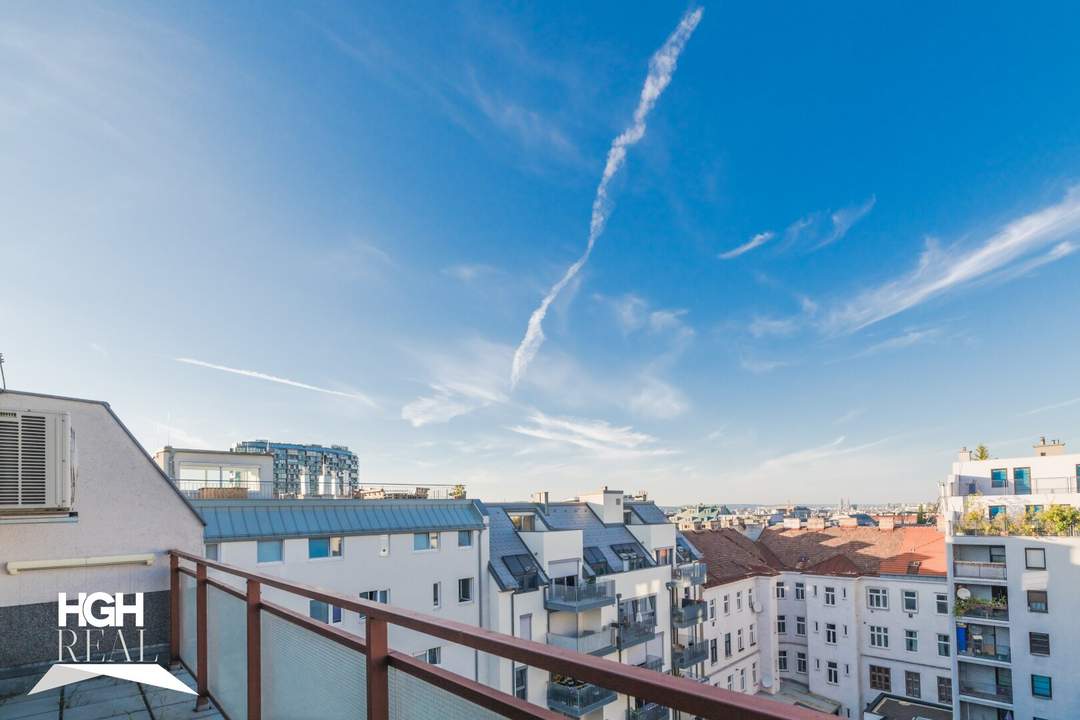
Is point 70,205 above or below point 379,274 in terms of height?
below

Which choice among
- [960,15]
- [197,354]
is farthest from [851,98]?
[197,354]

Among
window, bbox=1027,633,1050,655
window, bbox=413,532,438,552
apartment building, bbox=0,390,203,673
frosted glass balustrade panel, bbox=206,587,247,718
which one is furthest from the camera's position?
window, bbox=1027,633,1050,655

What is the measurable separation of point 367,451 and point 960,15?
1263 inches

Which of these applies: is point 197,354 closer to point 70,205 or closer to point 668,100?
point 70,205

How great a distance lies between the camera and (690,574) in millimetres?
27016

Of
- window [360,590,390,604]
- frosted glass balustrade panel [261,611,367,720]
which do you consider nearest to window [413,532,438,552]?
window [360,590,390,604]

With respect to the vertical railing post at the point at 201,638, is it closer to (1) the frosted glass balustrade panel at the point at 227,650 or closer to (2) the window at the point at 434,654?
(1) the frosted glass balustrade panel at the point at 227,650

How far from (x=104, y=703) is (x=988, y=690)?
109 ft

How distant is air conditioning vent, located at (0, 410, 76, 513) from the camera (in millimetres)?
4312

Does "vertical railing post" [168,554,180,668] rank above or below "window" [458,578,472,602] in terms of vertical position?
above

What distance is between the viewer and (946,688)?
1121 inches

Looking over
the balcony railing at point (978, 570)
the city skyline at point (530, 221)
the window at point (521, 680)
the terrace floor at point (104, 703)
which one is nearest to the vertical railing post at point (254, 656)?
the terrace floor at point (104, 703)

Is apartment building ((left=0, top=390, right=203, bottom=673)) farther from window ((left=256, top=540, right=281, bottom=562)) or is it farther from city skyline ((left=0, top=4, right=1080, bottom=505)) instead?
window ((left=256, top=540, right=281, bottom=562))

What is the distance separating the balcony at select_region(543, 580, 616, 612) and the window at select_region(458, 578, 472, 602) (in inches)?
114
